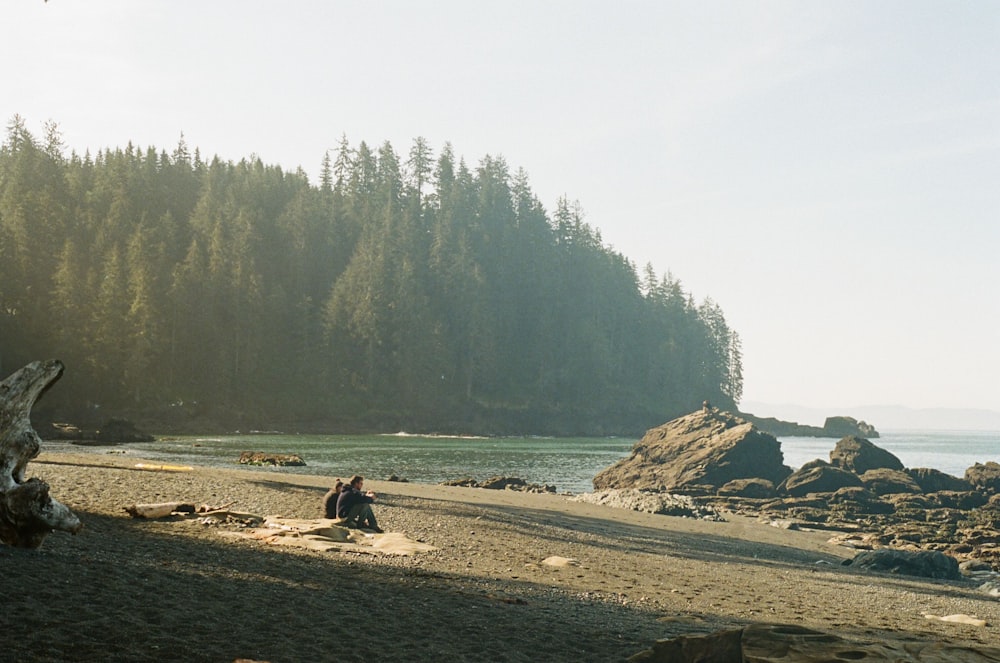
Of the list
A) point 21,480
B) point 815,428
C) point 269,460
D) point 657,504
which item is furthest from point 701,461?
point 815,428

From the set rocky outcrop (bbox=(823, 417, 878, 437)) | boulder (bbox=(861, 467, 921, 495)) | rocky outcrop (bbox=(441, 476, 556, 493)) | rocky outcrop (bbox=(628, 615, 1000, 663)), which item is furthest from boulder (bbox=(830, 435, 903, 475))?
rocky outcrop (bbox=(823, 417, 878, 437))

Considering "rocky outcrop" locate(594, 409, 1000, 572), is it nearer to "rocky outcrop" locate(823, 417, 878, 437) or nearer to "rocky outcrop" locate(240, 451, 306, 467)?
"rocky outcrop" locate(240, 451, 306, 467)

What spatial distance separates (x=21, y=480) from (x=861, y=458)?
5064 cm

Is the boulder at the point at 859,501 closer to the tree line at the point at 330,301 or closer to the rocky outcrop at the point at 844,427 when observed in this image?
the tree line at the point at 330,301

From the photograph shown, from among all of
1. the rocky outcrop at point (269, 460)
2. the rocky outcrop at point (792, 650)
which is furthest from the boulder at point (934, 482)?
the rocky outcrop at point (792, 650)

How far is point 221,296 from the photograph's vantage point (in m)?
94.7

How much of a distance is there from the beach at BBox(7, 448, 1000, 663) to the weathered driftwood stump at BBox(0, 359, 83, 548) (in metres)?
0.35

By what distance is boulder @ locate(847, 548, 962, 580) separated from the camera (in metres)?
21.2

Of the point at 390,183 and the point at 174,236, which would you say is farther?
the point at 390,183

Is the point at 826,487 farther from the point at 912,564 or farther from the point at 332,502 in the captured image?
the point at 332,502

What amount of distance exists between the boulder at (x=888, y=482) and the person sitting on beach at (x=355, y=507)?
36.1 meters

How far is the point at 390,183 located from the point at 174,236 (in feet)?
140

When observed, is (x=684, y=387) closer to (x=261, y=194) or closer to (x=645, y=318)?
(x=645, y=318)

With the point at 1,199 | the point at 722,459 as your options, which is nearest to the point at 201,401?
the point at 1,199
